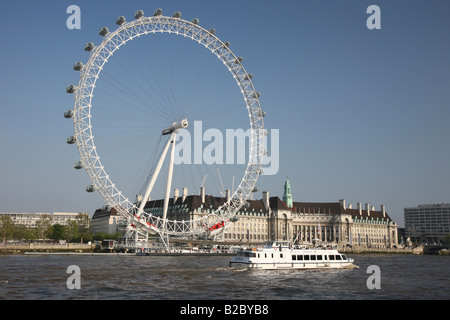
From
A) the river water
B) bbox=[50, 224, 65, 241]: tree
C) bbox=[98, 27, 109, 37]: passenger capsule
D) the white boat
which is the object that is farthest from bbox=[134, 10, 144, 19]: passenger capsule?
bbox=[50, 224, 65, 241]: tree

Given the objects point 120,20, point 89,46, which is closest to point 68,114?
point 89,46

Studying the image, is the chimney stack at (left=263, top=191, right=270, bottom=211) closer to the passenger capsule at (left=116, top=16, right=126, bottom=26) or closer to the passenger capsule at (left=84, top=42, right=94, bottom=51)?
the passenger capsule at (left=116, top=16, right=126, bottom=26)

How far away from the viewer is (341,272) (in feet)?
174

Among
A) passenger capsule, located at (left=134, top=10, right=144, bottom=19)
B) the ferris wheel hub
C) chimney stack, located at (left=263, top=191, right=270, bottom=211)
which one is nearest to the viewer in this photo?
passenger capsule, located at (left=134, top=10, right=144, bottom=19)

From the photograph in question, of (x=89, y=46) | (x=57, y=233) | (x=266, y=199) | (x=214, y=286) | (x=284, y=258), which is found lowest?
(x=214, y=286)

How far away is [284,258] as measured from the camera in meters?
53.8

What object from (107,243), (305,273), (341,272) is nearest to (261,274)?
(305,273)

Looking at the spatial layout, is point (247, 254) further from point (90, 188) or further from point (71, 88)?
point (71, 88)

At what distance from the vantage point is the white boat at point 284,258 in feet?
173

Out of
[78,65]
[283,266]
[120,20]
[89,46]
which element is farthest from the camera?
[120,20]

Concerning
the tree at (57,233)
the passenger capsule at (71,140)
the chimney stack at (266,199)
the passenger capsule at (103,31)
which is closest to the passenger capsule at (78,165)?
the passenger capsule at (71,140)

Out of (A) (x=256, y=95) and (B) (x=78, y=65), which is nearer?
(B) (x=78, y=65)

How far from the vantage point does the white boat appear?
52.6 m
